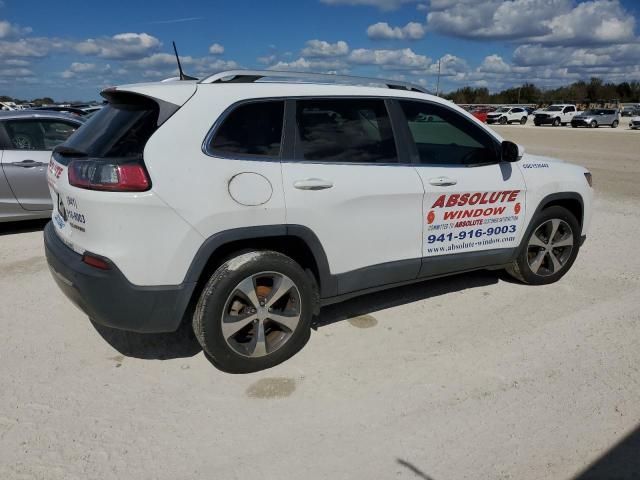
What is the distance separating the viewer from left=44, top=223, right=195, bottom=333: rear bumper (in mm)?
2799

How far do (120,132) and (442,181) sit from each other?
2279mm

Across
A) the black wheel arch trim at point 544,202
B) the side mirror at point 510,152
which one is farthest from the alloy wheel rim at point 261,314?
the black wheel arch trim at point 544,202

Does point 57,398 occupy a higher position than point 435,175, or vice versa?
point 435,175

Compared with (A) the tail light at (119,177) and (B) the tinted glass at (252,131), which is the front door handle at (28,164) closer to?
(A) the tail light at (119,177)

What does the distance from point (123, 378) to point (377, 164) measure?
2.24 metres

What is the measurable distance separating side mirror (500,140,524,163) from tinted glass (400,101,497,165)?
0.08 m

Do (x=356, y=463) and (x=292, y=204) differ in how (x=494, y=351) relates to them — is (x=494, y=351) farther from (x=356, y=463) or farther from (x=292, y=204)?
(x=292, y=204)

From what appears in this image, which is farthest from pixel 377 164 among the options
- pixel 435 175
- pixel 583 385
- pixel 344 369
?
pixel 583 385

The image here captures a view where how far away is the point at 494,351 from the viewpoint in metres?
3.50

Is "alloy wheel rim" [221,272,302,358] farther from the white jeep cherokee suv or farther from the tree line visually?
the tree line

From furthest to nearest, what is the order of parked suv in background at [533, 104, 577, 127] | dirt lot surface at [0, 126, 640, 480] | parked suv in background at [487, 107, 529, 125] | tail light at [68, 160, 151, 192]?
1. parked suv in background at [487, 107, 529, 125]
2. parked suv in background at [533, 104, 577, 127]
3. tail light at [68, 160, 151, 192]
4. dirt lot surface at [0, 126, 640, 480]

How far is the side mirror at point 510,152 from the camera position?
3.96 m

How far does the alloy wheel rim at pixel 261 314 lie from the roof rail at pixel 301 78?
1.27m

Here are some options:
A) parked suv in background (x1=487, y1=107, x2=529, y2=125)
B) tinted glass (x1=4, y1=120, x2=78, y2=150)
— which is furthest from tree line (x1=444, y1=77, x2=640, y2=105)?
tinted glass (x1=4, y1=120, x2=78, y2=150)
